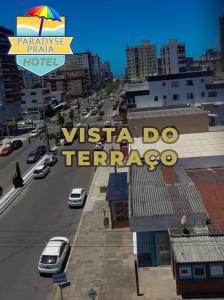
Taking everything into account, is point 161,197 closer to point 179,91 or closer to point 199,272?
point 199,272

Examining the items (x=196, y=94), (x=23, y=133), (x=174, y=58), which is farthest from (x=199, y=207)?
(x=174, y=58)

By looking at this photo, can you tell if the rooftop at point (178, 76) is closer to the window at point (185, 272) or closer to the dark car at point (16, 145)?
the dark car at point (16, 145)

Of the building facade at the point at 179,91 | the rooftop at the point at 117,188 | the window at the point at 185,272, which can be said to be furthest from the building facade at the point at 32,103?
the window at the point at 185,272

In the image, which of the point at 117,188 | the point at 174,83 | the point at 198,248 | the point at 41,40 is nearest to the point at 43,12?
the point at 41,40

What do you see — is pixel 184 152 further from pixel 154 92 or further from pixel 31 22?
pixel 154 92

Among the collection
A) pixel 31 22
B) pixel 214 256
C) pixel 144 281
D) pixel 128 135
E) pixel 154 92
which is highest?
pixel 31 22

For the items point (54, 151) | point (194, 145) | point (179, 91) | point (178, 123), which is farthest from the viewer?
point (179, 91)
